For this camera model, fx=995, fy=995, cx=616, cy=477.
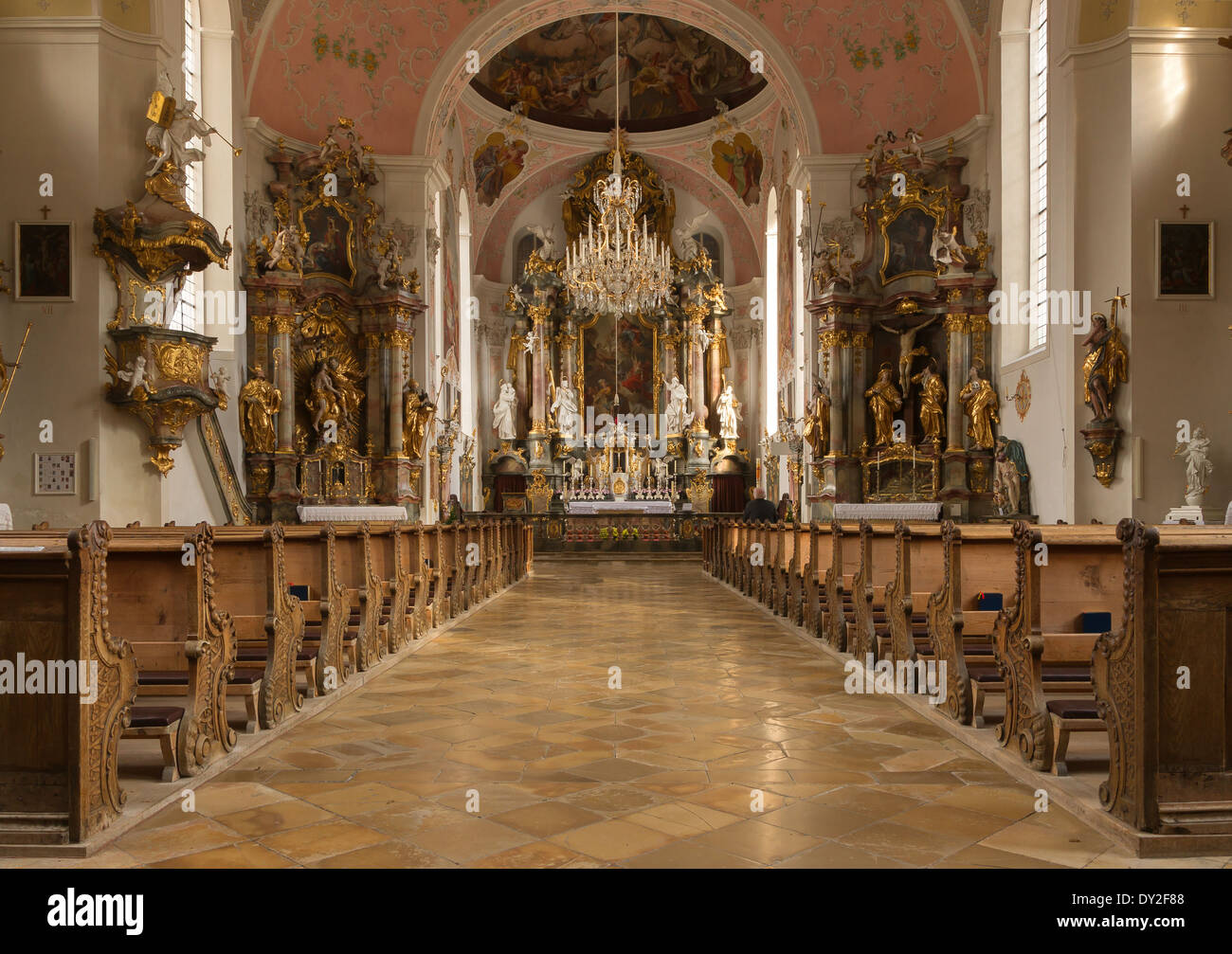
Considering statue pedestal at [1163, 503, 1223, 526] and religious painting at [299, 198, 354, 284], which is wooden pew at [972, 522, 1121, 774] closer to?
statue pedestal at [1163, 503, 1223, 526]

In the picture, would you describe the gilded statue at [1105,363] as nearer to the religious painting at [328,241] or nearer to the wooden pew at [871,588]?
the wooden pew at [871,588]

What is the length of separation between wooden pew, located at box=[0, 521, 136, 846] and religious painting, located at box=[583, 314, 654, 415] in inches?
994

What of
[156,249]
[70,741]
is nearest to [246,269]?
[156,249]

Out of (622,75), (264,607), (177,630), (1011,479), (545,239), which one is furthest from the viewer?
(545,239)

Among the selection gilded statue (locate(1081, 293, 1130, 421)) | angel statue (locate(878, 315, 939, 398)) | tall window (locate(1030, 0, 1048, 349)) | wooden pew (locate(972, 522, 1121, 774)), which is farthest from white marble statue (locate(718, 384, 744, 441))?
wooden pew (locate(972, 522, 1121, 774))

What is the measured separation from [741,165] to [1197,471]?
1778 centimetres

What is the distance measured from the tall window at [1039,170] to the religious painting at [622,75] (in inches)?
368

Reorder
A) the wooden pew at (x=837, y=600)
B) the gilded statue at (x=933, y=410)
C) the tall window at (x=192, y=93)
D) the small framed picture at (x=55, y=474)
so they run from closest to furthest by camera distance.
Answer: the wooden pew at (x=837, y=600)
the small framed picture at (x=55, y=474)
the tall window at (x=192, y=93)
the gilded statue at (x=933, y=410)

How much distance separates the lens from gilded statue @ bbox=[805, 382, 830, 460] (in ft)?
58.9

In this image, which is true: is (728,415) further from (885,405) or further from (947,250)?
(947,250)

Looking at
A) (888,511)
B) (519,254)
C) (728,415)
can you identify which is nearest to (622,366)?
(728,415)

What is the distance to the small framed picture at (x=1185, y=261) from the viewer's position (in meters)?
11.2

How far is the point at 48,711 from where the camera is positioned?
10.9 ft

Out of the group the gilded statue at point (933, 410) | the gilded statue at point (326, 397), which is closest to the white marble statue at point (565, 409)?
the gilded statue at point (326, 397)
